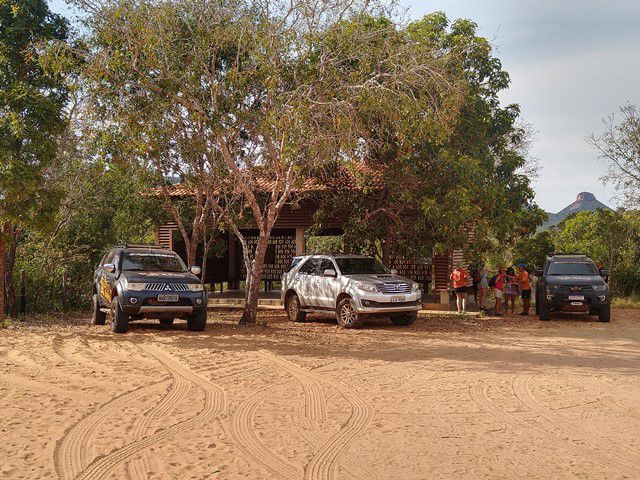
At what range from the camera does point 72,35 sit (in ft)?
47.4

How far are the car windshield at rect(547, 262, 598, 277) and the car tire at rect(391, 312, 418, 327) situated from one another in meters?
4.95

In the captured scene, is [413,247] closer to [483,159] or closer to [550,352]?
[483,159]

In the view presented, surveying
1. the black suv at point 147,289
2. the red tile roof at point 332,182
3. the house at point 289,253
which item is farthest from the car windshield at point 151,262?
the house at point 289,253

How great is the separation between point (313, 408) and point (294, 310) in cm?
997

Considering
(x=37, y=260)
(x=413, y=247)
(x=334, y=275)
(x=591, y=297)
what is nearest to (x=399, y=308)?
(x=334, y=275)

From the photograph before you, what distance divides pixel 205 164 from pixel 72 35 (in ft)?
15.5

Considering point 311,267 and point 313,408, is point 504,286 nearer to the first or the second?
point 311,267

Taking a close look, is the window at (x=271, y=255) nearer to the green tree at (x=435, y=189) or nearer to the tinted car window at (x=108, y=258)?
the green tree at (x=435, y=189)

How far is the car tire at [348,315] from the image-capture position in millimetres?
15023

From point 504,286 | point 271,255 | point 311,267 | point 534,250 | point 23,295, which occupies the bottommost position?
point 23,295

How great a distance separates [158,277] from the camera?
13.5m

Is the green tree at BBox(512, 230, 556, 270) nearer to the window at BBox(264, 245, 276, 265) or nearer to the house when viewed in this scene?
the house

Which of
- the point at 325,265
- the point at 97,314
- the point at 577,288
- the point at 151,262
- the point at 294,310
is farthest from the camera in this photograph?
the point at 577,288

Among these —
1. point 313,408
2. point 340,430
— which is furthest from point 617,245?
point 340,430
